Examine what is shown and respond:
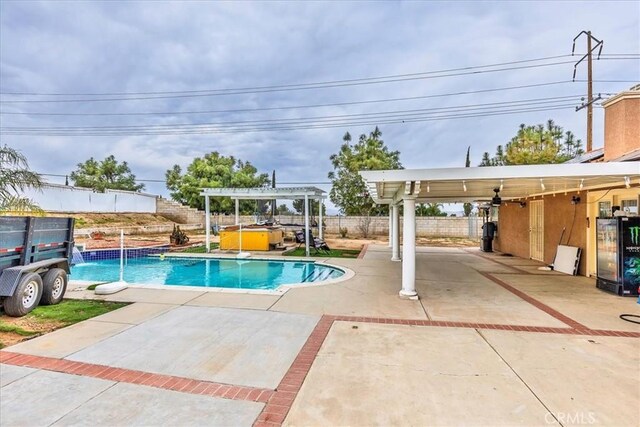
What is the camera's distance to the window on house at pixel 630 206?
7252mm

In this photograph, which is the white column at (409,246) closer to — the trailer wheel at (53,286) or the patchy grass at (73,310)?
the patchy grass at (73,310)

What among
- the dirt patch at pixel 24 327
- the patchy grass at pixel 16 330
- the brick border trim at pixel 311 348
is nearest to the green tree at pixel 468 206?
the brick border trim at pixel 311 348

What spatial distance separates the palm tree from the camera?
6121 millimetres

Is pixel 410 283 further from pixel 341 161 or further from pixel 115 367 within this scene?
pixel 341 161

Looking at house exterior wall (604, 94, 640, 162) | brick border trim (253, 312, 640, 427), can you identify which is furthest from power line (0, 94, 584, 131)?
brick border trim (253, 312, 640, 427)

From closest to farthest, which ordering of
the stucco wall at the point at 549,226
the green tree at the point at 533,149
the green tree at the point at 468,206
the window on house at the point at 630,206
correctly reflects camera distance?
the window on house at the point at 630,206
the stucco wall at the point at 549,226
the green tree at the point at 533,149
the green tree at the point at 468,206

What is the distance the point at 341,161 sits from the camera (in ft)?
77.6

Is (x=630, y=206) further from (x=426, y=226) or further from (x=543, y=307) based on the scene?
(x=426, y=226)

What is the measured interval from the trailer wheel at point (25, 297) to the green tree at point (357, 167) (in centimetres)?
1827

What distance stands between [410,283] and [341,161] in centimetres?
1807

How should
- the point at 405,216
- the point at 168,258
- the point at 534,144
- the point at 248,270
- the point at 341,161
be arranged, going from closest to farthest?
the point at 405,216
the point at 248,270
the point at 168,258
the point at 534,144
the point at 341,161

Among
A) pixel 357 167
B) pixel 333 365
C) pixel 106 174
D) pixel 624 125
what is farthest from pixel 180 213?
pixel 624 125

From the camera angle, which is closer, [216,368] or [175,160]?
[216,368]

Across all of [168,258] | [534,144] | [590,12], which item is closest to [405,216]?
[168,258]
